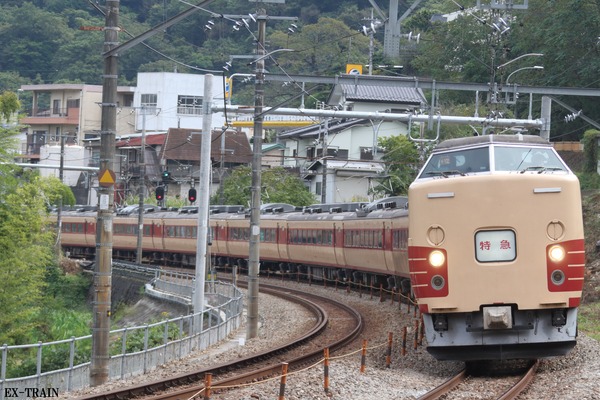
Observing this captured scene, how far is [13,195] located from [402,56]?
44196mm

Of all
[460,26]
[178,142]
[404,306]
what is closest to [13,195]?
[404,306]

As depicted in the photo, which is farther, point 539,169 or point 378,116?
point 378,116

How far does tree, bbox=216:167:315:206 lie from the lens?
59625 mm

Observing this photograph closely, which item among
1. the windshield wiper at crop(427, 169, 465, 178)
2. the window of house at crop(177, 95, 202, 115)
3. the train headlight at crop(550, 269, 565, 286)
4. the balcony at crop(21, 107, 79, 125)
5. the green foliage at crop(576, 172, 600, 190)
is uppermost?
the window of house at crop(177, 95, 202, 115)

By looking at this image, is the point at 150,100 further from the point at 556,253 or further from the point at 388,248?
the point at 556,253

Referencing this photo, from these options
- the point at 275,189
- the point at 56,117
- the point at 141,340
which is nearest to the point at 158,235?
the point at 275,189

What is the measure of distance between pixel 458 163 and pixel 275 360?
21.3 feet

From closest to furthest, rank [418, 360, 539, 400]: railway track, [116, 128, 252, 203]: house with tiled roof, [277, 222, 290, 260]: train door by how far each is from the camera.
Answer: [418, 360, 539, 400]: railway track < [277, 222, 290, 260]: train door < [116, 128, 252, 203]: house with tiled roof

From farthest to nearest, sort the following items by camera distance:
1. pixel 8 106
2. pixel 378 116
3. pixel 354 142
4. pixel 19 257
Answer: pixel 354 142
pixel 8 106
pixel 19 257
pixel 378 116

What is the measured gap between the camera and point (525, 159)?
47.4 feet

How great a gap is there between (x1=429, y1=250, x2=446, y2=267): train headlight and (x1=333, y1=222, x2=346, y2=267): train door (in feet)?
82.5

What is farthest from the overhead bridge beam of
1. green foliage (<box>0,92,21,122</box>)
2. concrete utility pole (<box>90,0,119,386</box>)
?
green foliage (<box>0,92,21,122</box>)

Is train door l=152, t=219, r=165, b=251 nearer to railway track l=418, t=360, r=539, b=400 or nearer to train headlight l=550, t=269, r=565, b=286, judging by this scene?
railway track l=418, t=360, r=539, b=400

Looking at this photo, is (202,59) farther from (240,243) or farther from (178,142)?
(240,243)
